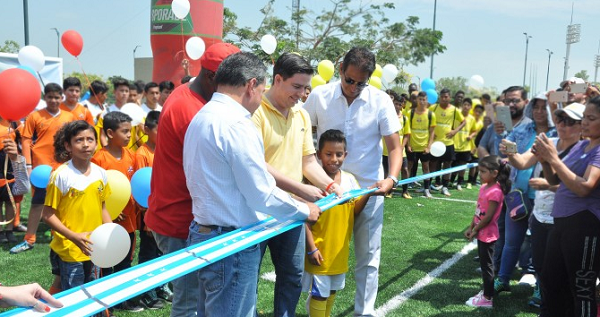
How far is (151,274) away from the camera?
2.14 metres

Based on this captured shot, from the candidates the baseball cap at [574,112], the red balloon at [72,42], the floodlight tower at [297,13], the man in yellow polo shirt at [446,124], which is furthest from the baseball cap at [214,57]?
the floodlight tower at [297,13]

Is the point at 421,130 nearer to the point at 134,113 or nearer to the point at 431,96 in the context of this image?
the point at 431,96

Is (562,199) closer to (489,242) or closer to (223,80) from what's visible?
(489,242)

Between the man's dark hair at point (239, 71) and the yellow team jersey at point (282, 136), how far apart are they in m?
0.75

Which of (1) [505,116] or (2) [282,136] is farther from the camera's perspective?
(1) [505,116]

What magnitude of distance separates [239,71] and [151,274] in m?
1.05

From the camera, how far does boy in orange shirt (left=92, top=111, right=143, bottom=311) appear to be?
4668mm

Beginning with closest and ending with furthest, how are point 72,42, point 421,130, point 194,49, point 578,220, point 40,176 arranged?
point 578,220, point 40,176, point 72,42, point 194,49, point 421,130

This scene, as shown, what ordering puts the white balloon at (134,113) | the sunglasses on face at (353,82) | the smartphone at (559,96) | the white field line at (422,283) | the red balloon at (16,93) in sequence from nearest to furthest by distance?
the sunglasses on face at (353,82) → the smartphone at (559,96) → the white field line at (422,283) → the red balloon at (16,93) → the white balloon at (134,113)

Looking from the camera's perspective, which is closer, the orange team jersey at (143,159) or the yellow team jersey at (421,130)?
the orange team jersey at (143,159)

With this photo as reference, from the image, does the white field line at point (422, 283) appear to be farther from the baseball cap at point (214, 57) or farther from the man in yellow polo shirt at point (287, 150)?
the baseball cap at point (214, 57)

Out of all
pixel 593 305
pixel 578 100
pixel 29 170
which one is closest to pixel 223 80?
pixel 593 305

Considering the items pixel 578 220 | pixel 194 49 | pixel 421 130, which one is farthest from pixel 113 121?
pixel 421 130

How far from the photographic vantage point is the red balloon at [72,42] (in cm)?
860
